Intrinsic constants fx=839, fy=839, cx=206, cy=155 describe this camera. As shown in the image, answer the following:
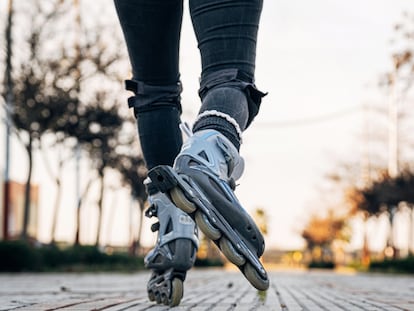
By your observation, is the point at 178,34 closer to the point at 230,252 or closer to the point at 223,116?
the point at 223,116

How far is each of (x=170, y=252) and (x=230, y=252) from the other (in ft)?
3.18

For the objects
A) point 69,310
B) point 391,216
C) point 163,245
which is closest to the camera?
point 69,310

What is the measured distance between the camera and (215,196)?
2225 millimetres

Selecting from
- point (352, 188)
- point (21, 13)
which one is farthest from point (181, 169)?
point (352, 188)

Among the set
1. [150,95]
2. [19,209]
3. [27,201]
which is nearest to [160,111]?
[150,95]

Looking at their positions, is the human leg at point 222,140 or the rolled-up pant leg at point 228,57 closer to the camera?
the human leg at point 222,140

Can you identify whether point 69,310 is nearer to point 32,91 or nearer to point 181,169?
point 181,169

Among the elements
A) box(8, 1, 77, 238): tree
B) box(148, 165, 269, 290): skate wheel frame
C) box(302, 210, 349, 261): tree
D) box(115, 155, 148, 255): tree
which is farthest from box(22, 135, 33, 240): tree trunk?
box(302, 210, 349, 261): tree

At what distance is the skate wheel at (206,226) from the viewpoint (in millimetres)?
2135

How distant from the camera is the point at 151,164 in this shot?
324 centimetres

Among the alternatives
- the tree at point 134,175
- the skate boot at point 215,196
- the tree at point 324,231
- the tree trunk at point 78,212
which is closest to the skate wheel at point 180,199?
the skate boot at point 215,196

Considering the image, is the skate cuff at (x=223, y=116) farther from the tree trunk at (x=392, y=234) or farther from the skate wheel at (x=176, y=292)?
the tree trunk at (x=392, y=234)

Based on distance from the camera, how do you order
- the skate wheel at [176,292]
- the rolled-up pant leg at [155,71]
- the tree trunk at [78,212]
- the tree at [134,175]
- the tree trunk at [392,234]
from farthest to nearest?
the tree trunk at [392,234], the tree at [134,175], the tree trunk at [78,212], the skate wheel at [176,292], the rolled-up pant leg at [155,71]

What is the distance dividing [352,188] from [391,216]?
408 inches
